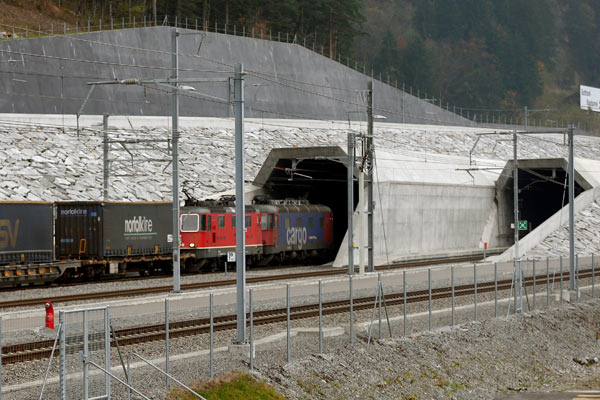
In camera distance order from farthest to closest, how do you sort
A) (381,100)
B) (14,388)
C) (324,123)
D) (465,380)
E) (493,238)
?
(381,100)
(324,123)
(493,238)
(465,380)
(14,388)

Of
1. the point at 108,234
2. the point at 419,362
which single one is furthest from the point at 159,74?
the point at 419,362

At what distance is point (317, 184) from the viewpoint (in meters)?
61.2

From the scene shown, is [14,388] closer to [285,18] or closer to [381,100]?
[381,100]

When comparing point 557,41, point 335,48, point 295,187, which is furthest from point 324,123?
point 557,41

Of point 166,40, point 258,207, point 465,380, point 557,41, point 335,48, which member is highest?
point 557,41

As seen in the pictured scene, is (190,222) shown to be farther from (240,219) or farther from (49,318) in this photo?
(49,318)

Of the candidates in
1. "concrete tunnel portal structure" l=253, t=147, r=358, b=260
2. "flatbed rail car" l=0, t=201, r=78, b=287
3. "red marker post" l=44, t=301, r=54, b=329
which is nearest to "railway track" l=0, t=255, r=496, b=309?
"flatbed rail car" l=0, t=201, r=78, b=287

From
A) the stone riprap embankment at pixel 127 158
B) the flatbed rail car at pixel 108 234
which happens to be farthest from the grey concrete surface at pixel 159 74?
the flatbed rail car at pixel 108 234

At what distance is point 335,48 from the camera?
358 ft

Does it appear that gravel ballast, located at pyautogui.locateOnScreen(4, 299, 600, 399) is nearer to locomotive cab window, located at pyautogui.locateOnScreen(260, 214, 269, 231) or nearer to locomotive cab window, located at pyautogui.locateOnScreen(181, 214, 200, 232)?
locomotive cab window, located at pyautogui.locateOnScreen(181, 214, 200, 232)

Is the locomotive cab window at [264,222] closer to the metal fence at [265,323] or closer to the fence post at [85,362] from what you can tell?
the metal fence at [265,323]

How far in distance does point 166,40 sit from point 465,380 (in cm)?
4830

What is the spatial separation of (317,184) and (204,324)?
3662 centimetres

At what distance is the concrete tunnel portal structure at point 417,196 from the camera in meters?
51.2
